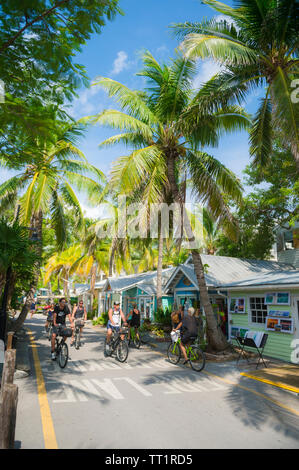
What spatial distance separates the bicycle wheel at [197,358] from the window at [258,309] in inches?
191

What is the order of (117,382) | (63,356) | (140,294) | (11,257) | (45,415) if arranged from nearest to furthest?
(45,415) < (117,382) < (63,356) < (11,257) < (140,294)

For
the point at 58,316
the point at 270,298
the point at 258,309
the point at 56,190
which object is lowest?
the point at 58,316

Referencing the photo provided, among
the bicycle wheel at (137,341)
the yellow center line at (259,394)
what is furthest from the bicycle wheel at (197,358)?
the bicycle wheel at (137,341)

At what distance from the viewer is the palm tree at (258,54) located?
30.6 feet

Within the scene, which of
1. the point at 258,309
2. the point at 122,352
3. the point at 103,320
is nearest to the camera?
the point at 122,352

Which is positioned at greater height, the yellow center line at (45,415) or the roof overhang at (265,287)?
the roof overhang at (265,287)

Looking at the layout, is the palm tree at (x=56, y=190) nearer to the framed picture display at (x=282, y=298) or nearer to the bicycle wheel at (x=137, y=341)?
the bicycle wheel at (x=137, y=341)

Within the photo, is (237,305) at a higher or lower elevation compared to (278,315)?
higher

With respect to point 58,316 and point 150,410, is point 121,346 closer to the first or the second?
point 58,316

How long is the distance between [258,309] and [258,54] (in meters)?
9.73

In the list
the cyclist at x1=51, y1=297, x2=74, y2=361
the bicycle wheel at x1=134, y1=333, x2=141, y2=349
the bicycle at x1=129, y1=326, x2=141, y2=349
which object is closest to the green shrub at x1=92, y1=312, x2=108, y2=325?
the bicycle at x1=129, y1=326, x2=141, y2=349

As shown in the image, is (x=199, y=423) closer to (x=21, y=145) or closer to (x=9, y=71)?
(x=21, y=145)

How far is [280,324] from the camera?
1228 cm

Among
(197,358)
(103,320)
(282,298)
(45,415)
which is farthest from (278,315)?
(103,320)
